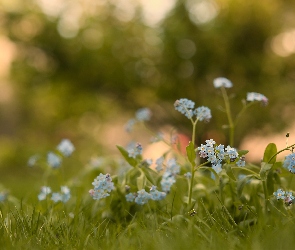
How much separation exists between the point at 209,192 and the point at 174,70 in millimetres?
4837

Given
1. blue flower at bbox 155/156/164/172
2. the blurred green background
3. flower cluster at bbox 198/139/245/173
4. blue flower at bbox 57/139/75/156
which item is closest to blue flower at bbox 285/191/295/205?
flower cluster at bbox 198/139/245/173

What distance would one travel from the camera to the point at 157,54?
7152mm

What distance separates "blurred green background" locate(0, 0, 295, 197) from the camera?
273 inches

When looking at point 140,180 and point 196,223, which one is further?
point 140,180

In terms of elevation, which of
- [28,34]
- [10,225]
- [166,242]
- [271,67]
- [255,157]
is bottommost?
[166,242]

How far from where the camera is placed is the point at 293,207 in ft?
6.90

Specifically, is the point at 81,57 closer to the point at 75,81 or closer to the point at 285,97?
the point at 75,81

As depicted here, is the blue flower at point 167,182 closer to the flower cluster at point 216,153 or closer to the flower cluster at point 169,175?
the flower cluster at point 169,175

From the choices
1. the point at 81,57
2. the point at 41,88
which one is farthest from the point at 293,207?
the point at 41,88

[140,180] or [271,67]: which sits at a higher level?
[271,67]

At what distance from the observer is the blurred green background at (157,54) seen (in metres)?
6.94

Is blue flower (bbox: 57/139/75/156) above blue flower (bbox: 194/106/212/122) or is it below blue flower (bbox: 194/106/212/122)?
above

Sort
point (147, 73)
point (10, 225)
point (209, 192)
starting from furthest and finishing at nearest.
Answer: point (147, 73) → point (209, 192) → point (10, 225)

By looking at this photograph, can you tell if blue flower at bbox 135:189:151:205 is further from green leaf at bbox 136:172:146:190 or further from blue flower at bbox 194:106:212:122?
blue flower at bbox 194:106:212:122
